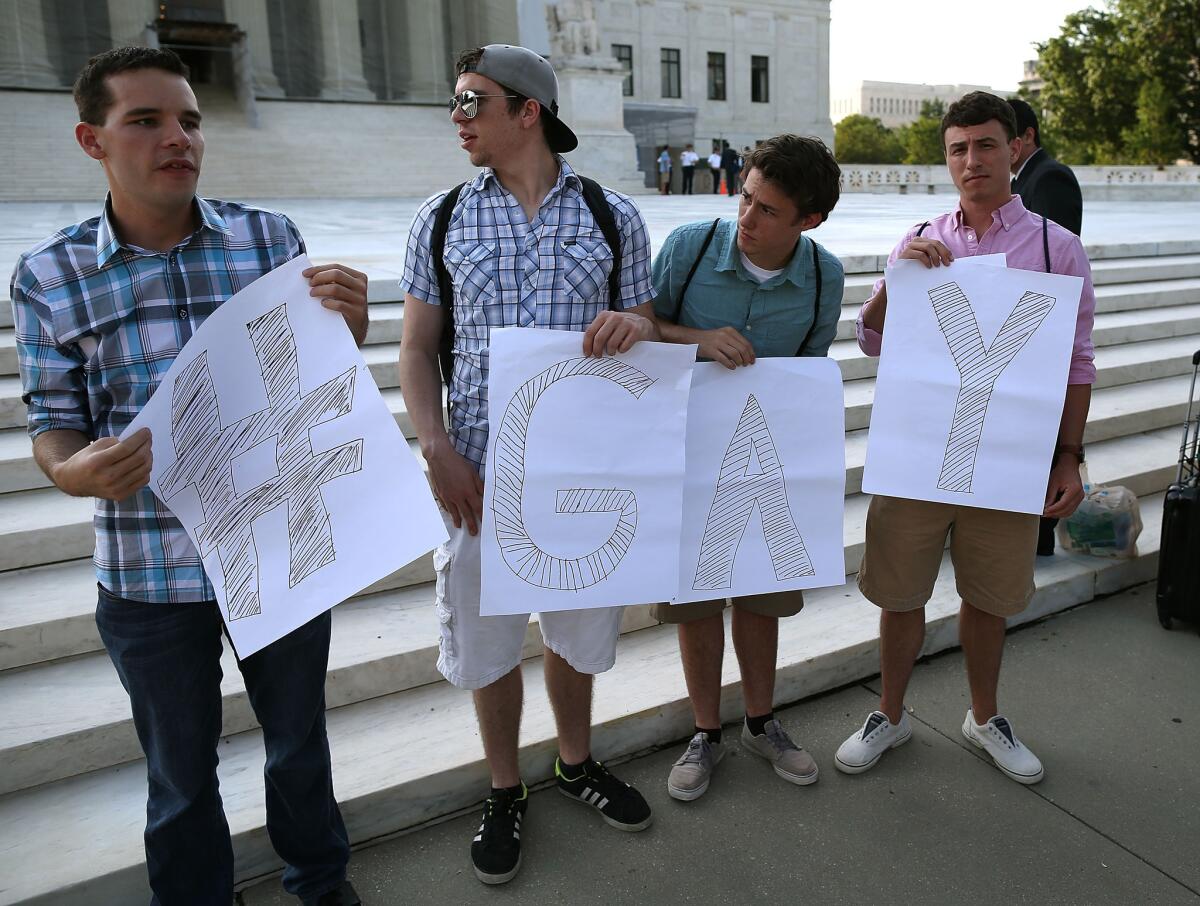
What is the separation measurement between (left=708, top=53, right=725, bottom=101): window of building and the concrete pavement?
51038 mm

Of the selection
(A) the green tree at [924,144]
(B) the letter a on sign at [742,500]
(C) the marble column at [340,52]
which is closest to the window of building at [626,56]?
(C) the marble column at [340,52]

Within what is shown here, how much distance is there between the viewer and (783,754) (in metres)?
3.12

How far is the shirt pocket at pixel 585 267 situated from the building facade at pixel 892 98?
15728 cm

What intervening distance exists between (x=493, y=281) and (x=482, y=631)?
3.20 ft

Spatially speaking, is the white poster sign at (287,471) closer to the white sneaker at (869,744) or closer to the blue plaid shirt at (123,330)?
the blue plaid shirt at (123,330)

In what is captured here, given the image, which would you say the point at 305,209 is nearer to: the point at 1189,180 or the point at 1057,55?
the point at 1189,180

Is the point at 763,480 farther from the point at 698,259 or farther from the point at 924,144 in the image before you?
the point at 924,144

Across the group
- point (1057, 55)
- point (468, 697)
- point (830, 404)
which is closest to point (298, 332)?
point (830, 404)

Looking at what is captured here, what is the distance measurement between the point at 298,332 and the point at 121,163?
481 mm

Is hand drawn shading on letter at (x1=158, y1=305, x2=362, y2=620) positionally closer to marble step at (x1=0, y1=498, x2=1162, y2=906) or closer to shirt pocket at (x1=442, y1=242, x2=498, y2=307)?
shirt pocket at (x1=442, y1=242, x2=498, y2=307)

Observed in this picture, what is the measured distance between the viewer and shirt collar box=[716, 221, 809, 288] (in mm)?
2641

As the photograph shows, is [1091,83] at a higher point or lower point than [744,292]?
higher

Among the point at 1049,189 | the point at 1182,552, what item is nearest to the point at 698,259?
the point at 1049,189

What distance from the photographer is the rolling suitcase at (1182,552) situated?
406cm
